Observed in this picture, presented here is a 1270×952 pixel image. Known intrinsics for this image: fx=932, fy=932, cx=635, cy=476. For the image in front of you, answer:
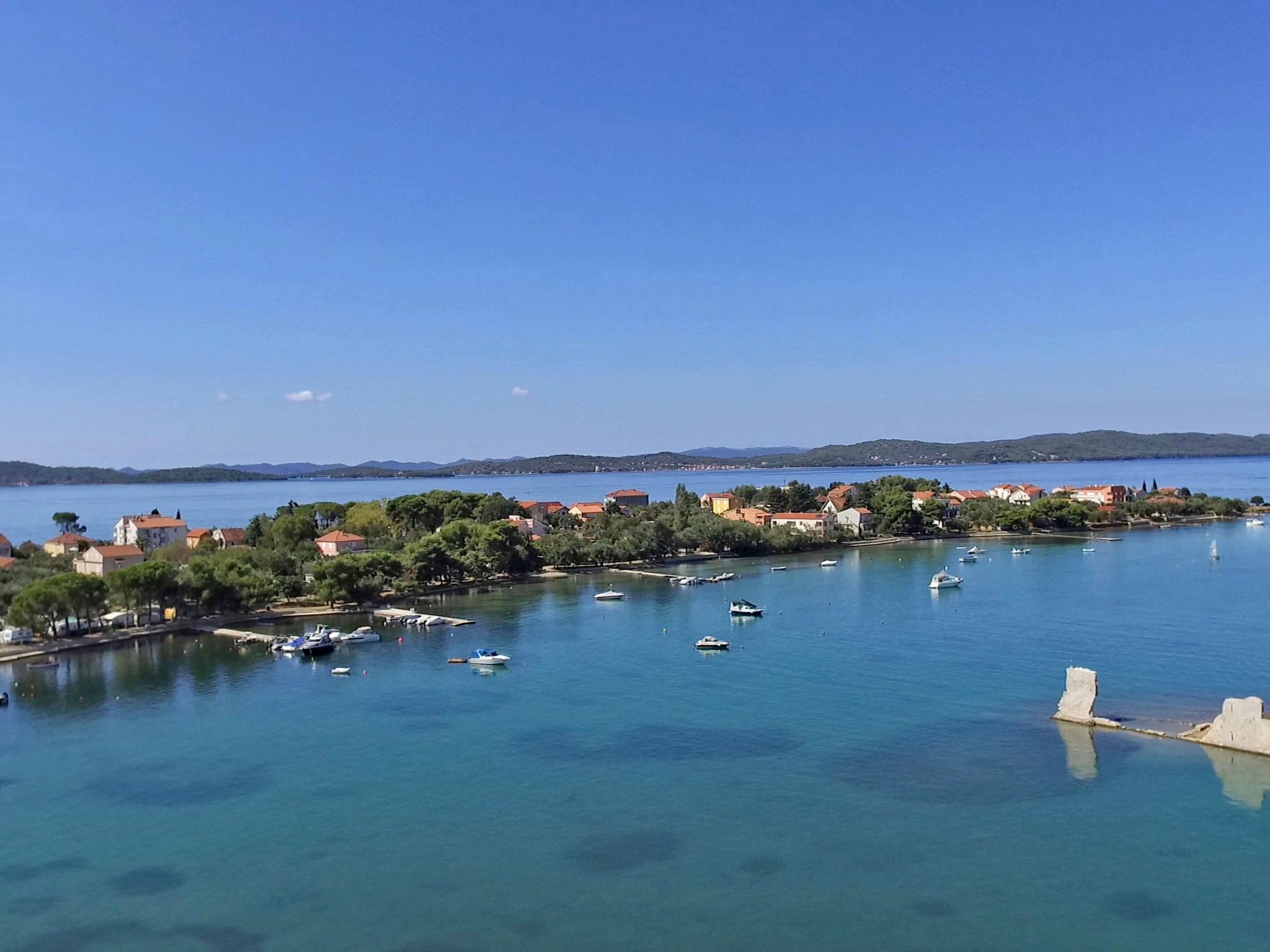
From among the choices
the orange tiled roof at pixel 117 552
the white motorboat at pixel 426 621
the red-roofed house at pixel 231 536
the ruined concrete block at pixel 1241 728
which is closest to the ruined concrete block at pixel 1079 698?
the ruined concrete block at pixel 1241 728

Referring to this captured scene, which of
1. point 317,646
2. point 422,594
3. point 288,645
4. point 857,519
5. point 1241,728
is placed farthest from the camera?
point 857,519

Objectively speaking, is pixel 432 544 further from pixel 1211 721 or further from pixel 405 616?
pixel 1211 721

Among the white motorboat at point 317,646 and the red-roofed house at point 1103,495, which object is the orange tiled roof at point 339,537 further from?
the red-roofed house at point 1103,495

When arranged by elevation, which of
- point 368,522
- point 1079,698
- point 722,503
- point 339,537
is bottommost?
point 1079,698

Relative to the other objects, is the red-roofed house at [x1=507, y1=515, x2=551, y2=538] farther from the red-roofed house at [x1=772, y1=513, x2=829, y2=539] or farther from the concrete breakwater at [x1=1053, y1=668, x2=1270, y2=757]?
the concrete breakwater at [x1=1053, y1=668, x2=1270, y2=757]

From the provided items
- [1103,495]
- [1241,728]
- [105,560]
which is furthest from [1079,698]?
[1103,495]

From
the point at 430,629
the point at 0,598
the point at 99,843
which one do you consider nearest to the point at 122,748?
the point at 99,843
